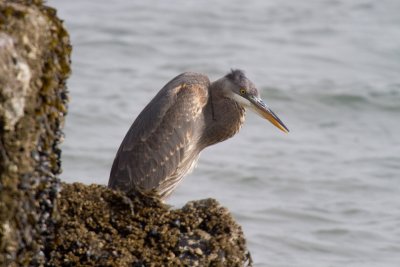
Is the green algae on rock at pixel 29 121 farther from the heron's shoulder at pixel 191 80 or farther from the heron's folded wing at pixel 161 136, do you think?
the heron's shoulder at pixel 191 80

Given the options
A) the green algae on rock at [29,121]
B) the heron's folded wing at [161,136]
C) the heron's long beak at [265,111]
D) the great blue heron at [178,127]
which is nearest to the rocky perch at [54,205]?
the green algae on rock at [29,121]

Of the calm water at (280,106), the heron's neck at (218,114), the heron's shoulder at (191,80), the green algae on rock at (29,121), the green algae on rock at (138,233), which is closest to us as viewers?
the green algae on rock at (29,121)

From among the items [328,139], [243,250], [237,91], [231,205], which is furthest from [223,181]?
[243,250]

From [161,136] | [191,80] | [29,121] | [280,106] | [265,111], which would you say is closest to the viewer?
[29,121]

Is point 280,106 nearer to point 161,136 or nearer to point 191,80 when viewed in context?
point 191,80

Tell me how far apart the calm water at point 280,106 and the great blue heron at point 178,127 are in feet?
6.03

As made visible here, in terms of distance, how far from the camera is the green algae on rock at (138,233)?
457cm

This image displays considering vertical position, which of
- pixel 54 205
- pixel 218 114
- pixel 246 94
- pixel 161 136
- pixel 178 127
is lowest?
pixel 54 205

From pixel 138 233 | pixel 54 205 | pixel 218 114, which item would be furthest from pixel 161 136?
pixel 54 205

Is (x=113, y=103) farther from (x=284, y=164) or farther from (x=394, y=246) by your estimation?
(x=394, y=246)

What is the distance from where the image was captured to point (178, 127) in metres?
7.41

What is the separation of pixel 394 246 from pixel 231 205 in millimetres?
1979

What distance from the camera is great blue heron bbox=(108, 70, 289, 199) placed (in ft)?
23.5

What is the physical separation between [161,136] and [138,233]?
2659mm
